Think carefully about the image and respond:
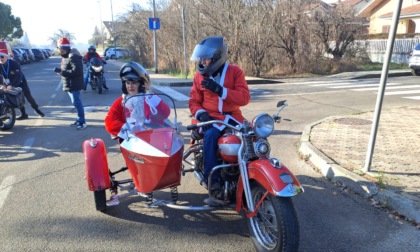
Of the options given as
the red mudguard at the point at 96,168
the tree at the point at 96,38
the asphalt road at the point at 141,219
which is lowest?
the asphalt road at the point at 141,219

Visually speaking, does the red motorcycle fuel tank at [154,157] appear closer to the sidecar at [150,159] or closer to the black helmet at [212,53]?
the sidecar at [150,159]

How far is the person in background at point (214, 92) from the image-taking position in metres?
3.52

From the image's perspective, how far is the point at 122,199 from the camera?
3.99 m

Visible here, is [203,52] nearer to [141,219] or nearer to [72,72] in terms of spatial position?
[141,219]

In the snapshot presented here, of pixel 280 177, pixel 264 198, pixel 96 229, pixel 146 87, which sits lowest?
pixel 96 229

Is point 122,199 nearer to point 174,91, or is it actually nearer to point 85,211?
point 85,211

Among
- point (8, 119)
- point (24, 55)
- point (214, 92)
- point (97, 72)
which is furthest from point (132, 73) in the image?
point (24, 55)

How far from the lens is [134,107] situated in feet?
12.1

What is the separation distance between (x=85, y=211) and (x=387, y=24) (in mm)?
42095

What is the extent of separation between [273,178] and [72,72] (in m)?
6.29

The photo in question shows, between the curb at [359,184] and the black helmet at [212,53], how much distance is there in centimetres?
228

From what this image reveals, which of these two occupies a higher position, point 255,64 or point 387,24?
point 387,24

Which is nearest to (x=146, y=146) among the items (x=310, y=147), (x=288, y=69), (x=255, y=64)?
(x=310, y=147)

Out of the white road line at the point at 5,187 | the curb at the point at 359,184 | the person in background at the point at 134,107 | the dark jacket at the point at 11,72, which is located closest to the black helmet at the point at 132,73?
the person in background at the point at 134,107
